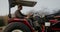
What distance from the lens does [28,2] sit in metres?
3.56

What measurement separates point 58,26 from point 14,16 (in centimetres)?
109

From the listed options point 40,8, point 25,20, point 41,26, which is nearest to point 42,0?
point 40,8

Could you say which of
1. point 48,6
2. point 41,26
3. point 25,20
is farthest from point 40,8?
point 25,20

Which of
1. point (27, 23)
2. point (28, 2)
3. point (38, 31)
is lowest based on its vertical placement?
point (38, 31)

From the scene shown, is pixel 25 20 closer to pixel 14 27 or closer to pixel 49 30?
pixel 14 27

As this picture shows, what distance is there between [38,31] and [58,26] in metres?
0.55

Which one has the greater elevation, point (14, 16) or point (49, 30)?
point (14, 16)

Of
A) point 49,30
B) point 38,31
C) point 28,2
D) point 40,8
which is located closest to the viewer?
point 28,2

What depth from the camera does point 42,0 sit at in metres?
6.78

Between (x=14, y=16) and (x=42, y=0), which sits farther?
(x=42, y=0)

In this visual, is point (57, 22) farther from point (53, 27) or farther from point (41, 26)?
point (41, 26)

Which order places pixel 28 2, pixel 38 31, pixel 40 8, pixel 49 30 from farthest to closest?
1. pixel 40 8
2. pixel 38 31
3. pixel 49 30
4. pixel 28 2

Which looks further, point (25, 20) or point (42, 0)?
point (42, 0)

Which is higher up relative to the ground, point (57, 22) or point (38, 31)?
point (57, 22)
